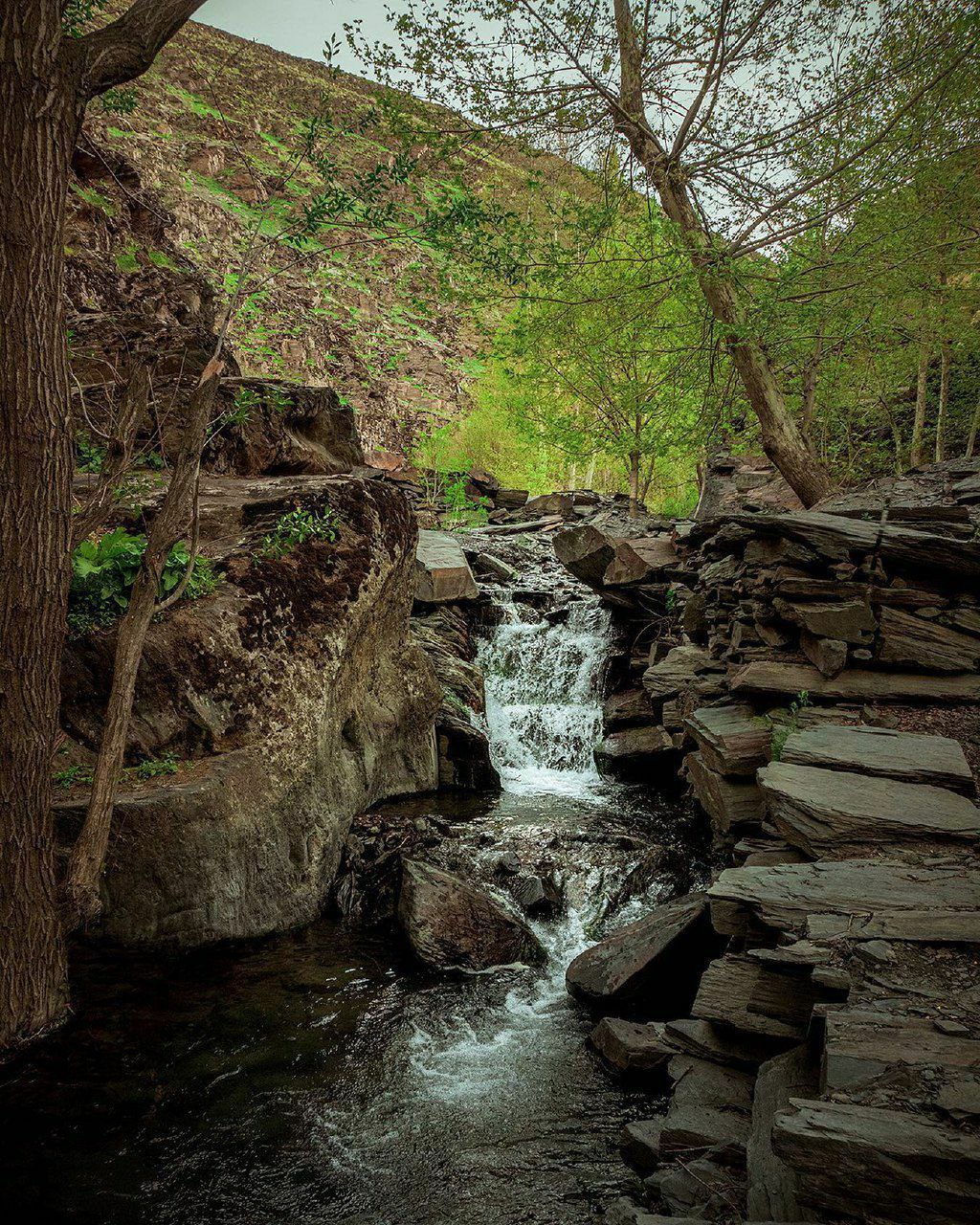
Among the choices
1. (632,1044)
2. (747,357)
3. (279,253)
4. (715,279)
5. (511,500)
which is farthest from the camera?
(279,253)

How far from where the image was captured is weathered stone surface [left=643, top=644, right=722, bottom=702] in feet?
29.3

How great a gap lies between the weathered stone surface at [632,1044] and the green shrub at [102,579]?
512cm

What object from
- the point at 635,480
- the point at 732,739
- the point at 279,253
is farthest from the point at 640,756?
the point at 279,253

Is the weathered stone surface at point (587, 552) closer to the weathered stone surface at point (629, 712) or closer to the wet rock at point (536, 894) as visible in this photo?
the weathered stone surface at point (629, 712)

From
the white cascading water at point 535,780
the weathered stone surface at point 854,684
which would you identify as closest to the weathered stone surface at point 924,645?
the weathered stone surface at point 854,684

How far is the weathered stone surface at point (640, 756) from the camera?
948 cm

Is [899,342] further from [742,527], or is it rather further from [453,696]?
[453,696]

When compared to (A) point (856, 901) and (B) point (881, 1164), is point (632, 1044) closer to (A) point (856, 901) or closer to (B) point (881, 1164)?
(A) point (856, 901)

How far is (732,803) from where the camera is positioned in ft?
21.1

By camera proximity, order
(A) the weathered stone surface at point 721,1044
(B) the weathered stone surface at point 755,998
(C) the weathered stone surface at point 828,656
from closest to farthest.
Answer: (B) the weathered stone surface at point 755,998 < (A) the weathered stone surface at point 721,1044 < (C) the weathered stone surface at point 828,656

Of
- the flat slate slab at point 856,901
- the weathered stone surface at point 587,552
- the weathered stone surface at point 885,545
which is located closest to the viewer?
the flat slate slab at point 856,901

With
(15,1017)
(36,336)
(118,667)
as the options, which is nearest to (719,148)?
(36,336)

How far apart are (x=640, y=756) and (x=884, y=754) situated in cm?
458

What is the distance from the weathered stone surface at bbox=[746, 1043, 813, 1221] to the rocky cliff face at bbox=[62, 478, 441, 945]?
420 cm
